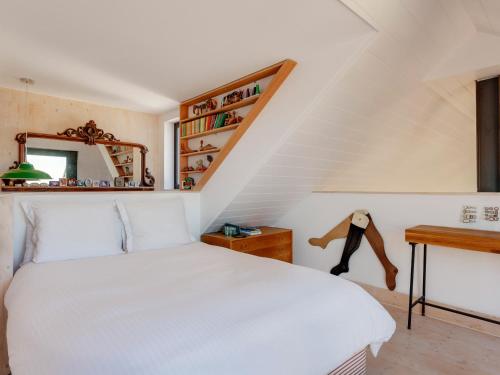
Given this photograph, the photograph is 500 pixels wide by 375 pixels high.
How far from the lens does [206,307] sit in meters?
1.19

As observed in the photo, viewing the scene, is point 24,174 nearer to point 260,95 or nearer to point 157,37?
point 157,37

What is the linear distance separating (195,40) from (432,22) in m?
1.61

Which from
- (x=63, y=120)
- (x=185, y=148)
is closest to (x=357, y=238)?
(x=185, y=148)

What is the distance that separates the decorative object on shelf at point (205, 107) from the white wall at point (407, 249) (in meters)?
1.45

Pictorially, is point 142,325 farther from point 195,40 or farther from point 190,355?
point 195,40

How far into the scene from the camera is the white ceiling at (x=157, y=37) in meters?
1.77

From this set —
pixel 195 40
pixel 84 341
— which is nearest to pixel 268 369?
pixel 84 341

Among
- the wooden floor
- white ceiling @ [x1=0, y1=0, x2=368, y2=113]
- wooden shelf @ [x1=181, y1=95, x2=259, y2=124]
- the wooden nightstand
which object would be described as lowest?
the wooden floor

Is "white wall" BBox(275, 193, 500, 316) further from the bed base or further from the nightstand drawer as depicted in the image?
the bed base

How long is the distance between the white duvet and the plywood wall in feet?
7.67

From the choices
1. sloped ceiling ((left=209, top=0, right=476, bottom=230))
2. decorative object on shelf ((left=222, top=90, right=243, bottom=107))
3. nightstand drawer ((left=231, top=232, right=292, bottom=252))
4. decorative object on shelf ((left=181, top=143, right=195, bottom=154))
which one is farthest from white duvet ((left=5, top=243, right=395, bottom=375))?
decorative object on shelf ((left=181, top=143, right=195, bottom=154))

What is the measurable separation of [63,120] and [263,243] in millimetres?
2844

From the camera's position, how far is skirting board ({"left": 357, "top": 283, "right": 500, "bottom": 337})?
6.78 ft

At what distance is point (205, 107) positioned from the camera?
3.45 m
